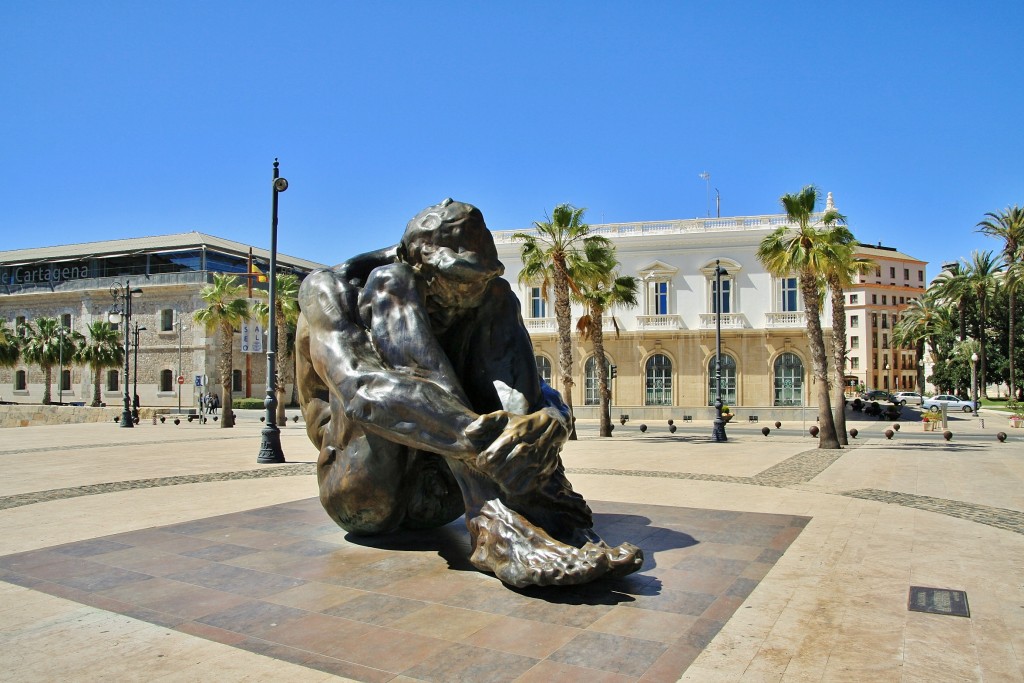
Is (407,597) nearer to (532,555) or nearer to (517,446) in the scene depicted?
(532,555)

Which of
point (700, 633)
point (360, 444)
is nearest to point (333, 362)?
point (360, 444)

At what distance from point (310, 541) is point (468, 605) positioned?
195 cm

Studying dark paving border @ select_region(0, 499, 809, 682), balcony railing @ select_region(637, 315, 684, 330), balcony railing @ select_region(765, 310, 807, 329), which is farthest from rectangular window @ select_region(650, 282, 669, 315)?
dark paving border @ select_region(0, 499, 809, 682)

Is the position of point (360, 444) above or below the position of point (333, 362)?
below

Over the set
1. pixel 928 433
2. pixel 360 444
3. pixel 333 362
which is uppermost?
pixel 333 362

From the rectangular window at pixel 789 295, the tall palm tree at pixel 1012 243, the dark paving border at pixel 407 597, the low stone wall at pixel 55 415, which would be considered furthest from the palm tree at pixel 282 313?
the tall palm tree at pixel 1012 243

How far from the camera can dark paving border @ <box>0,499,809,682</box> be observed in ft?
10.2

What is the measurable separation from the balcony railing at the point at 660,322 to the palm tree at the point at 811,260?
19184 mm

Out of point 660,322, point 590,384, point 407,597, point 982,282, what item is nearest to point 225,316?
point 590,384

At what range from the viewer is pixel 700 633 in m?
3.41

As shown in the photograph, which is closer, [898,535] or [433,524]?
[433,524]

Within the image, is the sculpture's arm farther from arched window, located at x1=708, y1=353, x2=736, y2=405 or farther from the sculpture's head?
arched window, located at x1=708, y1=353, x2=736, y2=405

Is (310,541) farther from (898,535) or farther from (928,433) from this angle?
(928,433)

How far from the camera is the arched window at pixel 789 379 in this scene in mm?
36906
